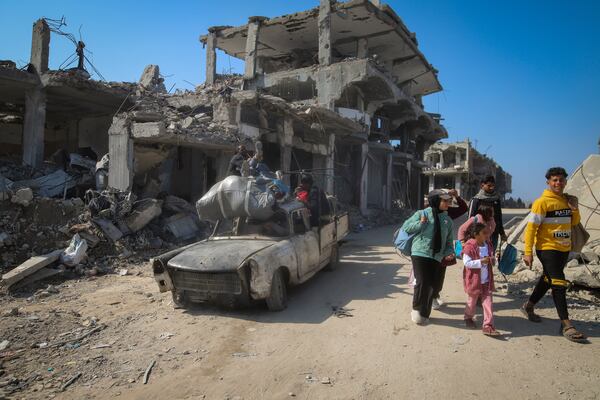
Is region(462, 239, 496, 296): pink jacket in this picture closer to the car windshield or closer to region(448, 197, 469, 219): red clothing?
region(448, 197, 469, 219): red clothing

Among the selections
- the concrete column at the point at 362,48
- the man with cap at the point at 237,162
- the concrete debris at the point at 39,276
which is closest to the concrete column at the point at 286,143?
the man with cap at the point at 237,162

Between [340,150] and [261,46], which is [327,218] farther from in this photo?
[261,46]

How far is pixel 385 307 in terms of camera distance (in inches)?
203

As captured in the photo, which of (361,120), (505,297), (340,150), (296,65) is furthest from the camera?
(296,65)

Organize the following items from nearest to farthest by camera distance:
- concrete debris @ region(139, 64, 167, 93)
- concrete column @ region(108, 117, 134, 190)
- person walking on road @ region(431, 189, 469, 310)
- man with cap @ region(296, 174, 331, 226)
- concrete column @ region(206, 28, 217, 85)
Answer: person walking on road @ region(431, 189, 469, 310) < man with cap @ region(296, 174, 331, 226) < concrete column @ region(108, 117, 134, 190) < concrete debris @ region(139, 64, 167, 93) < concrete column @ region(206, 28, 217, 85)

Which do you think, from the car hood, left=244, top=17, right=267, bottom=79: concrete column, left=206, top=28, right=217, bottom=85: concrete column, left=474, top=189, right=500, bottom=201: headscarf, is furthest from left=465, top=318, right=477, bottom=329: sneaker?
left=206, top=28, right=217, bottom=85: concrete column

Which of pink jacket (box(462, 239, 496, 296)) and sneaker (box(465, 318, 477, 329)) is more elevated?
pink jacket (box(462, 239, 496, 296))

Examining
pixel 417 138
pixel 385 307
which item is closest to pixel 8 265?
pixel 385 307

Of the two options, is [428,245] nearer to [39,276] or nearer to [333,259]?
[333,259]

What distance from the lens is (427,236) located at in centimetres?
438

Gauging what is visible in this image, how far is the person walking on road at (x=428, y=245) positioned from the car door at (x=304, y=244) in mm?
1856

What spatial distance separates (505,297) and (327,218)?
327 centimetres

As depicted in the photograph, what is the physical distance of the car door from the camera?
5719 mm

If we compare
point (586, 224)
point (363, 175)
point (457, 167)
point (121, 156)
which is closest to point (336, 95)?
point (363, 175)
